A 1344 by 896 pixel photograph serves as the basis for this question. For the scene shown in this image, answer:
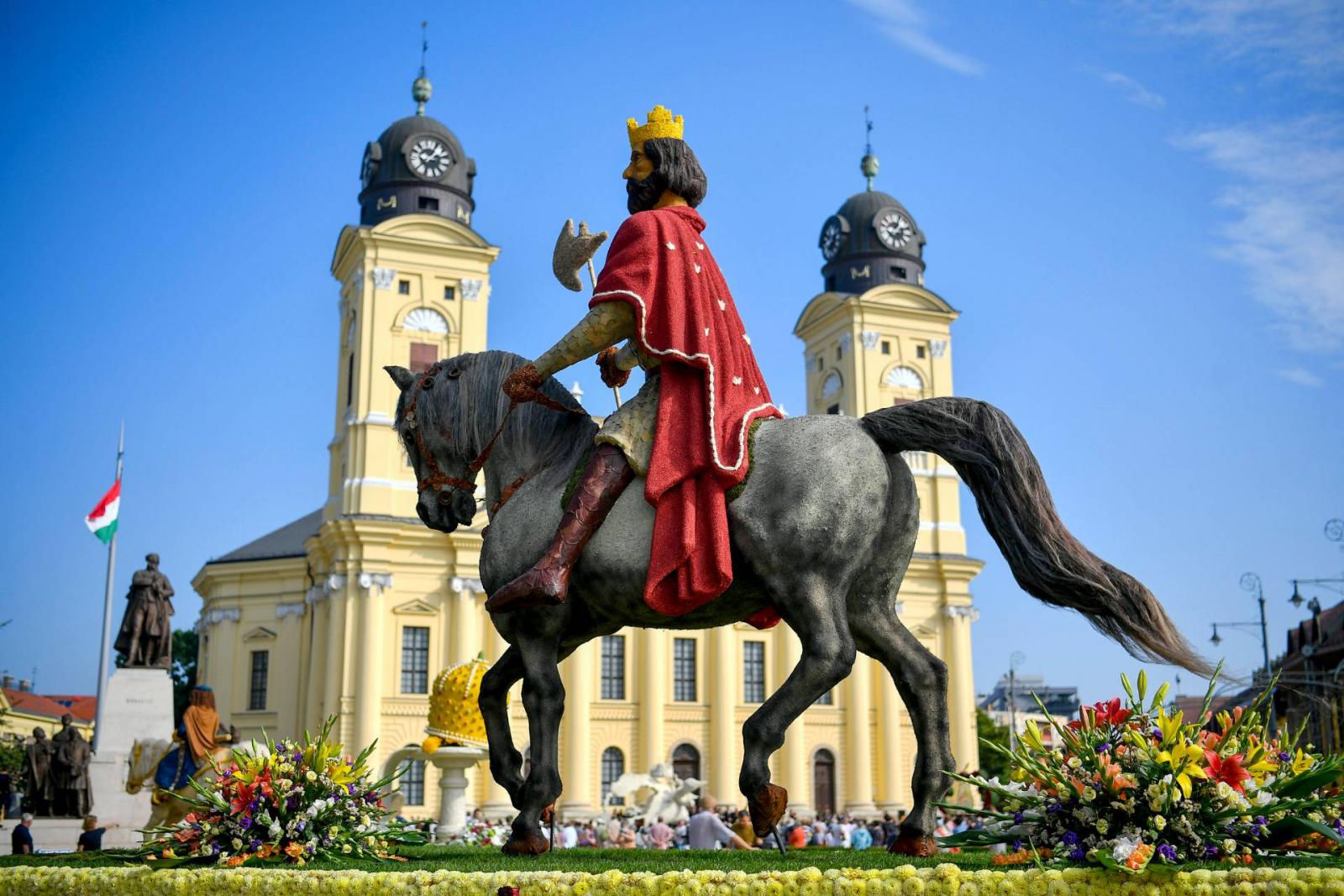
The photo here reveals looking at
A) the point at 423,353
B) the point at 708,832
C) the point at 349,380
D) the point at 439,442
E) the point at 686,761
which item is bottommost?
the point at 686,761

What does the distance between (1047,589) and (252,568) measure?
44.2m

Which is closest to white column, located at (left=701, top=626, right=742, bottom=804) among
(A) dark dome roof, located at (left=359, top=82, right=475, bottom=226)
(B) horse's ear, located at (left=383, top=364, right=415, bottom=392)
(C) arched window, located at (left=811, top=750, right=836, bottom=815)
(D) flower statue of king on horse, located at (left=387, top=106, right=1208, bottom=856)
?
(C) arched window, located at (left=811, top=750, right=836, bottom=815)

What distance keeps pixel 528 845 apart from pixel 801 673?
148 cm

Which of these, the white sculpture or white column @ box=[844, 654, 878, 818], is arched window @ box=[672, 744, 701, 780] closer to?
the white sculpture

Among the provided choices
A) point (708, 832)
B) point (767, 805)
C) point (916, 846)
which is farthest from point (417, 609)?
point (767, 805)

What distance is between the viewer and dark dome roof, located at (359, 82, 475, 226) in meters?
46.5

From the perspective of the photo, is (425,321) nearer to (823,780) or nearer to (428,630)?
(428,630)

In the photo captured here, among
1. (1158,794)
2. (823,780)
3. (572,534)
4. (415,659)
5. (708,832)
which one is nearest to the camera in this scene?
(1158,794)

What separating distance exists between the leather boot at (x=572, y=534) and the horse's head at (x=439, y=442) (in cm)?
82

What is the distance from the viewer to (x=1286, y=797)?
4613 millimetres

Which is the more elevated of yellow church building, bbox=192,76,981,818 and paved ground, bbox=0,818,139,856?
yellow church building, bbox=192,76,981,818

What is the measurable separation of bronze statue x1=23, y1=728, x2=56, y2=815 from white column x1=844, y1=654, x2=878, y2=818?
100ft

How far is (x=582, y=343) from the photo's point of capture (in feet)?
19.5

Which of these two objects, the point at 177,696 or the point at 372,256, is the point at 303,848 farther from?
the point at 177,696
